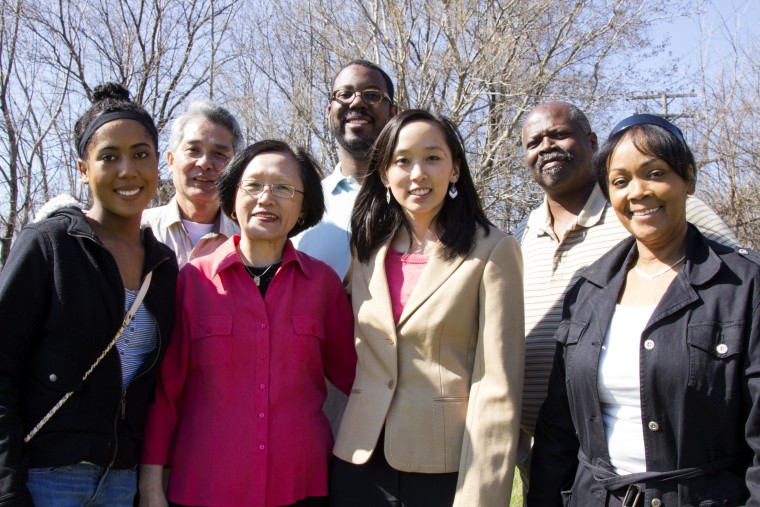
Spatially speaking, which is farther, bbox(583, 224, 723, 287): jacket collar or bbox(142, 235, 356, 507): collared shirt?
bbox(142, 235, 356, 507): collared shirt

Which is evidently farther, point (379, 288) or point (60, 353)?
point (379, 288)

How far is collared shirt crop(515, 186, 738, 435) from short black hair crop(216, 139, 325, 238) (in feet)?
4.23

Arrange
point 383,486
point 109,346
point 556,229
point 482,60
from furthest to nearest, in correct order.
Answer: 1. point 482,60
2. point 556,229
3. point 383,486
4. point 109,346

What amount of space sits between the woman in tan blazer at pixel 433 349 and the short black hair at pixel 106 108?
107cm

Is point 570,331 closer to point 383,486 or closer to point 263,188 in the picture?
point 383,486

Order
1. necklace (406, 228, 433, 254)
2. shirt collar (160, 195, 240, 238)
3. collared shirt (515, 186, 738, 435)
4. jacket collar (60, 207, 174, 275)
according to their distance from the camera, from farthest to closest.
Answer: shirt collar (160, 195, 240, 238) < collared shirt (515, 186, 738, 435) < necklace (406, 228, 433, 254) < jacket collar (60, 207, 174, 275)

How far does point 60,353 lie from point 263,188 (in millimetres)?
1169

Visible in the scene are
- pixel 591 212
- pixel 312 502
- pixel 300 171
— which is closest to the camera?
pixel 312 502

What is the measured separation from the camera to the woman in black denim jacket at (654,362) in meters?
2.36

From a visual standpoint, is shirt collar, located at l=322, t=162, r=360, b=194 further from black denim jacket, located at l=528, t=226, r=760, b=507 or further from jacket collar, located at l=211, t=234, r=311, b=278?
black denim jacket, located at l=528, t=226, r=760, b=507

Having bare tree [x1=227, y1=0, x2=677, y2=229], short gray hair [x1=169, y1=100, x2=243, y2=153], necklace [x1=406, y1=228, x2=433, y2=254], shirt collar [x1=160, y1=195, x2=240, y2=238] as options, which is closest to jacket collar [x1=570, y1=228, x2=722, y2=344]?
necklace [x1=406, y1=228, x2=433, y2=254]

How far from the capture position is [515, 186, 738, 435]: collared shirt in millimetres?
3549

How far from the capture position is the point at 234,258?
3146 mm

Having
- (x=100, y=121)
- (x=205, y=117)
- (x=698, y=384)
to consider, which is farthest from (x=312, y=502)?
(x=205, y=117)
